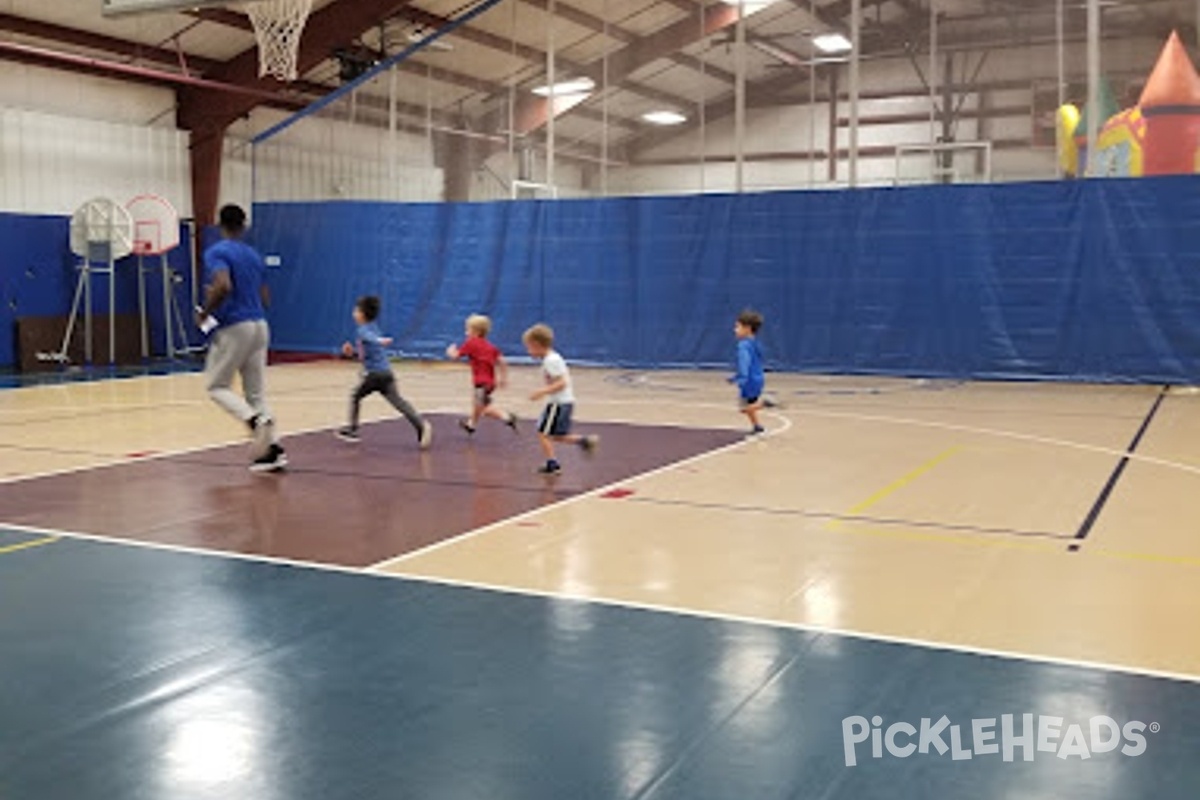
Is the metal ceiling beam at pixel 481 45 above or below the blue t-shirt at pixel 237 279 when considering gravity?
above

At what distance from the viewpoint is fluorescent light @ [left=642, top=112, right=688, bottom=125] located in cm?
1831

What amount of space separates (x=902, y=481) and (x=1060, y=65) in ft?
34.2

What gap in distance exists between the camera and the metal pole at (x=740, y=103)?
18.0 meters

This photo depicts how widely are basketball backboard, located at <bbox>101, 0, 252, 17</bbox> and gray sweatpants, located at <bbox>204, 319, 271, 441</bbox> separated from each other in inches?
205

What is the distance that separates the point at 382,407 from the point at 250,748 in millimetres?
9483

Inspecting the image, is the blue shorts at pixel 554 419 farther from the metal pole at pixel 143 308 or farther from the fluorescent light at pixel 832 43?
the metal pole at pixel 143 308

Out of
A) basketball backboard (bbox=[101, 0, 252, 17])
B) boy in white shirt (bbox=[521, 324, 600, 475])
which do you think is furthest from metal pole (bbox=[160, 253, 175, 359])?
boy in white shirt (bbox=[521, 324, 600, 475])

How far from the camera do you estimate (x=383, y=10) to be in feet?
62.5

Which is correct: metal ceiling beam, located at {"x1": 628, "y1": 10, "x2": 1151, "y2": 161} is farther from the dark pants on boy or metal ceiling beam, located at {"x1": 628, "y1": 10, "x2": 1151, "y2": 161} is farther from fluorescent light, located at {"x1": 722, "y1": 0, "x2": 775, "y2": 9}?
the dark pants on boy

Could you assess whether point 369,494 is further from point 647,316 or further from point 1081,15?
point 1081,15

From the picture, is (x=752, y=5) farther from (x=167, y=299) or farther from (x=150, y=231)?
(x=167, y=299)

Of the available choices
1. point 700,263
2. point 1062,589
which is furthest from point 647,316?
point 1062,589

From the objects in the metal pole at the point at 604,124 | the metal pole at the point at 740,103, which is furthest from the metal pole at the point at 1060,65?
the metal pole at the point at 604,124

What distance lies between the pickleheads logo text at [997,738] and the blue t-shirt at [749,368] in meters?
6.65
